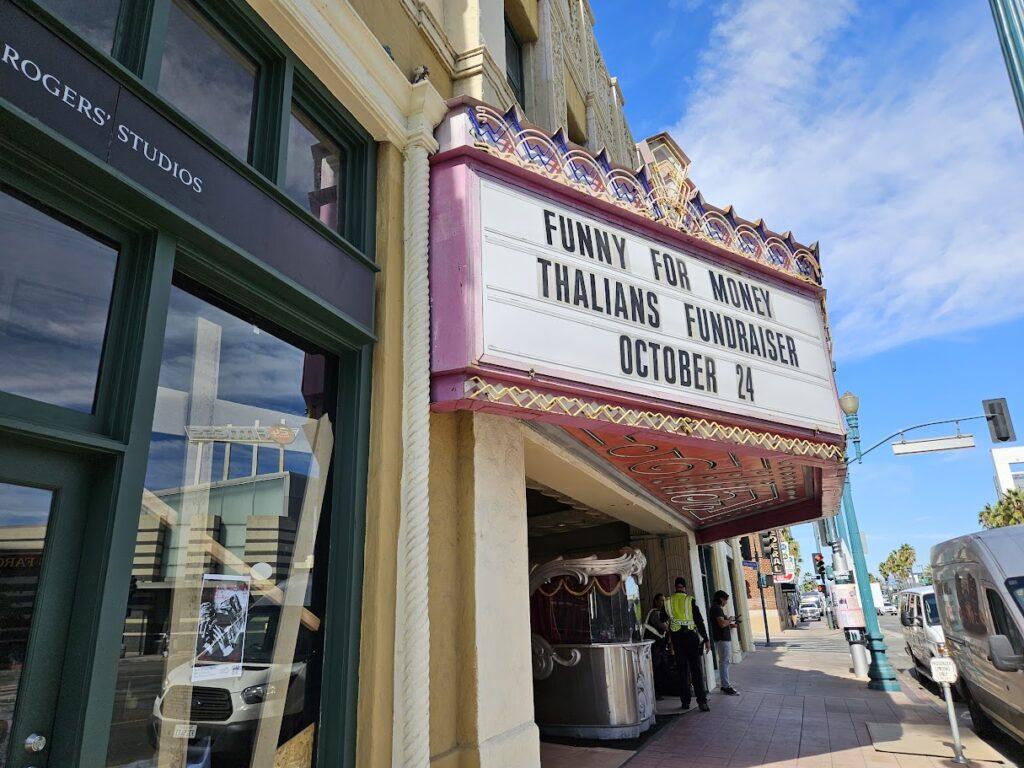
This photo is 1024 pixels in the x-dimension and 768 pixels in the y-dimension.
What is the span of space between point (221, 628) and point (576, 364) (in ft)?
9.34

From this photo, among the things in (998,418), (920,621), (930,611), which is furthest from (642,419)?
(998,418)

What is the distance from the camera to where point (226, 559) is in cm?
339

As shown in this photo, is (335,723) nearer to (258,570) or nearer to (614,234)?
(258,570)

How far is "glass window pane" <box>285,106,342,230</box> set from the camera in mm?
4320

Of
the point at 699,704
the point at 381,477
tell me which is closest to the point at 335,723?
the point at 381,477

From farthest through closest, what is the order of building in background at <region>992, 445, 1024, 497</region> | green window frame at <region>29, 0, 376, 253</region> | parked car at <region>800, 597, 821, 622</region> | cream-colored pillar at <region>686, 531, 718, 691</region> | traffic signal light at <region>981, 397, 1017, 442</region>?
1. building in background at <region>992, 445, 1024, 497</region>
2. parked car at <region>800, 597, 821, 622</region>
3. traffic signal light at <region>981, 397, 1017, 442</region>
4. cream-colored pillar at <region>686, 531, 718, 691</region>
5. green window frame at <region>29, 0, 376, 253</region>

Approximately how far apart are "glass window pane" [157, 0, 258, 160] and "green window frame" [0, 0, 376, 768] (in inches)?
3.8

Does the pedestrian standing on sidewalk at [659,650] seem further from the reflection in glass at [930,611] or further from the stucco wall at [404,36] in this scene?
the stucco wall at [404,36]

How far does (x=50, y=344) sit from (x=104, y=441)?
0.44 metres

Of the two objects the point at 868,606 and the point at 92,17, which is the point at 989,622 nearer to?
the point at 868,606

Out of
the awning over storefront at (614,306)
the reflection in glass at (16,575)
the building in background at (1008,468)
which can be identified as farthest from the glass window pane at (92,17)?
the building in background at (1008,468)

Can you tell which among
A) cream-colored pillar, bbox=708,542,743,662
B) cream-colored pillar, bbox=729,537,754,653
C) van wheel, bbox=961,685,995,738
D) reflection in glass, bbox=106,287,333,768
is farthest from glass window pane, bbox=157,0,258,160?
cream-colored pillar, bbox=729,537,754,653

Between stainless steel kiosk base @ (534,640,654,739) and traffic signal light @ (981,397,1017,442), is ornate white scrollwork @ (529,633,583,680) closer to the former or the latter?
stainless steel kiosk base @ (534,640,654,739)

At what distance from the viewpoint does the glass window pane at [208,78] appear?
352 centimetres
